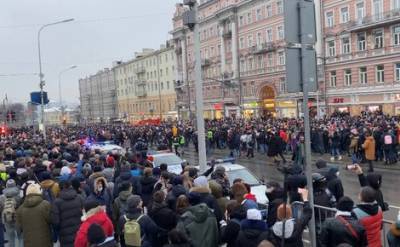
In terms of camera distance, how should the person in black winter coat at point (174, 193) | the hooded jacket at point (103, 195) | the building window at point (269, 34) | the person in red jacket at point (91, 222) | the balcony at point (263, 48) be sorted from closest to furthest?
the person in red jacket at point (91, 222)
the person in black winter coat at point (174, 193)
the hooded jacket at point (103, 195)
the balcony at point (263, 48)
the building window at point (269, 34)

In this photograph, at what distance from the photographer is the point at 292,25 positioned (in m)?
5.47

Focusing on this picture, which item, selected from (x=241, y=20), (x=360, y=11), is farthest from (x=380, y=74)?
(x=241, y=20)

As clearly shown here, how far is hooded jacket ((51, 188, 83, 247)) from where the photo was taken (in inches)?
303

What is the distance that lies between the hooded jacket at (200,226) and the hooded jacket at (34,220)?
262 centimetres

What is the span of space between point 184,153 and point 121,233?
24428 millimetres

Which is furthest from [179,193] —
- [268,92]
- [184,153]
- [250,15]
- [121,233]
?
[250,15]

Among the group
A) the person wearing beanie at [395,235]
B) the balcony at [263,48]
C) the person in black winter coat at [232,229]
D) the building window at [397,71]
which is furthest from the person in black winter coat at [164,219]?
the balcony at [263,48]

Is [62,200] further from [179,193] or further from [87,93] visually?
[87,93]

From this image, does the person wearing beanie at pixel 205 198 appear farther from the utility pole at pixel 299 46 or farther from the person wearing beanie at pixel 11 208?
the person wearing beanie at pixel 11 208

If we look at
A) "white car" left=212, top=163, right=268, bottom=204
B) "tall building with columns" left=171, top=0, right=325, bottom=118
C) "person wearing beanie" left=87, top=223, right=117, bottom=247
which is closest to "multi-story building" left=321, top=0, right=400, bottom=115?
"tall building with columns" left=171, top=0, right=325, bottom=118

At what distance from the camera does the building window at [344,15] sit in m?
46.2

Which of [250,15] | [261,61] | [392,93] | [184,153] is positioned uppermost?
[250,15]

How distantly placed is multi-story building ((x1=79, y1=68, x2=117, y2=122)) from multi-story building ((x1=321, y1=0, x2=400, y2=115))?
253 feet

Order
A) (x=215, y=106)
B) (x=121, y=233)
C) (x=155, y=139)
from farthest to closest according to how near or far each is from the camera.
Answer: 1. (x=215, y=106)
2. (x=155, y=139)
3. (x=121, y=233)
